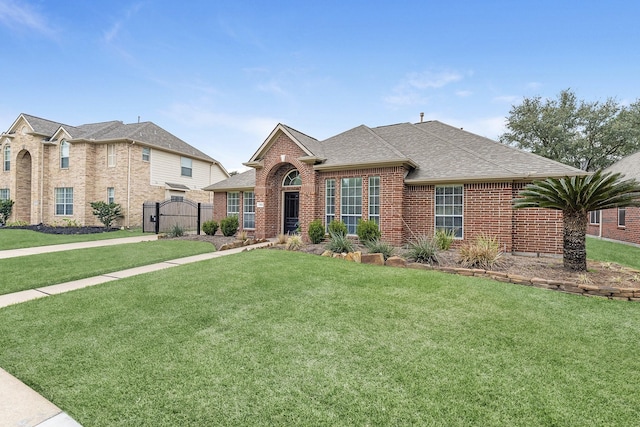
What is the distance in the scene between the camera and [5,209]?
23.1 metres

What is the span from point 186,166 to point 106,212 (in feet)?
22.8

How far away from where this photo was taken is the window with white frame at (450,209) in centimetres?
1066

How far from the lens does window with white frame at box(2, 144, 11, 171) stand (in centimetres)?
2404

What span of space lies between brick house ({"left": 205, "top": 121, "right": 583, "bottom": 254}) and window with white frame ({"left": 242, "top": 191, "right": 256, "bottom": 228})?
5cm

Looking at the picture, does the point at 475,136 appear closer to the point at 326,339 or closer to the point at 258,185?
→ the point at 258,185

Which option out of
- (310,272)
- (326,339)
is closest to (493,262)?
(310,272)

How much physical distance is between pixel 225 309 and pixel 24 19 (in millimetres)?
16861

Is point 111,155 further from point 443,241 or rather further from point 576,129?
point 576,129

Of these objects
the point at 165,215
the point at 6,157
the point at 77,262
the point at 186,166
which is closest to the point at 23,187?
the point at 6,157

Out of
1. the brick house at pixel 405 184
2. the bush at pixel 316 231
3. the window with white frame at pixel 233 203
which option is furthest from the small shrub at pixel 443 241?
the window with white frame at pixel 233 203

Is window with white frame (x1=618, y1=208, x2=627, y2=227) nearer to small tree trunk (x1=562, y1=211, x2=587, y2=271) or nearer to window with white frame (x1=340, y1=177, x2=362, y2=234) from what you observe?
small tree trunk (x1=562, y1=211, x2=587, y2=271)

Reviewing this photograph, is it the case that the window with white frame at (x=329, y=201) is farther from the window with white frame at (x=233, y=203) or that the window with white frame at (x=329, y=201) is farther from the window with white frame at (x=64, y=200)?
the window with white frame at (x=64, y=200)

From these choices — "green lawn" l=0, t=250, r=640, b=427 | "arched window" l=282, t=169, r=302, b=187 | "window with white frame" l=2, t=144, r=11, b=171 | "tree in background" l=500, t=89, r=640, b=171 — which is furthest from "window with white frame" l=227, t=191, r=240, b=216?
"tree in background" l=500, t=89, r=640, b=171

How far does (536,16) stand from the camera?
11.2m
